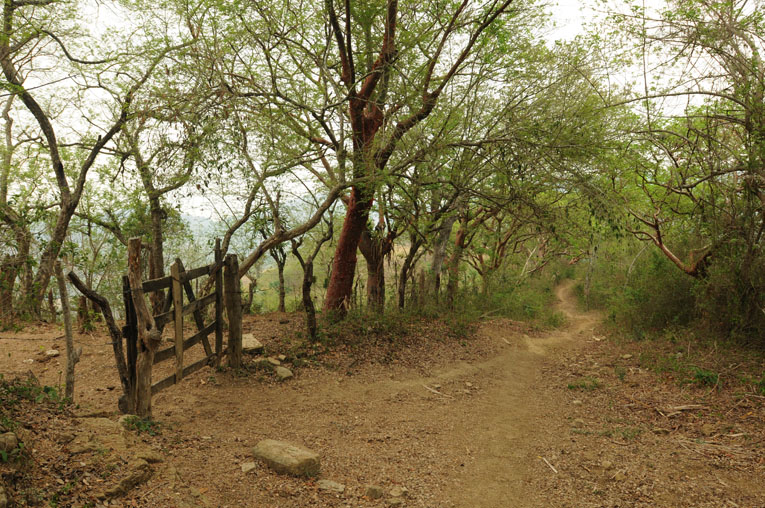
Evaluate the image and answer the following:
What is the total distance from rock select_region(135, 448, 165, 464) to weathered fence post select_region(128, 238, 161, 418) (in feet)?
2.94

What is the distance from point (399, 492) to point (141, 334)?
320 cm

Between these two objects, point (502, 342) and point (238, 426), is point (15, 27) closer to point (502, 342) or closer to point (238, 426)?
point (238, 426)

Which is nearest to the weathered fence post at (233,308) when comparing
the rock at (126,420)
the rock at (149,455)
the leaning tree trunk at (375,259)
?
the rock at (126,420)

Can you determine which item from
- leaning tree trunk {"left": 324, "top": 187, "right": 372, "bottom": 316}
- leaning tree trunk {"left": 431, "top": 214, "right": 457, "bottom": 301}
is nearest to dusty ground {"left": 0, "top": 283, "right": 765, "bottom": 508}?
leaning tree trunk {"left": 324, "top": 187, "right": 372, "bottom": 316}

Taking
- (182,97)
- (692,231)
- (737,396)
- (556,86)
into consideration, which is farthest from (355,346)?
(692,231)

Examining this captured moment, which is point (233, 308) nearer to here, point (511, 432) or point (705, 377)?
point (511, 432)

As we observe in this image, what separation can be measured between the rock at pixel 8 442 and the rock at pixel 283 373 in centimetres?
398

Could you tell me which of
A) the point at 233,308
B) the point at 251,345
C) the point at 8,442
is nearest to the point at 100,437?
the point at 8,442

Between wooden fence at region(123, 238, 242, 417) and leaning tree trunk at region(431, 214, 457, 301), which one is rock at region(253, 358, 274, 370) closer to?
wooden fence at region(123, 238, 242, 417)

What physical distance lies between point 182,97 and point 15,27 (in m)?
5.26

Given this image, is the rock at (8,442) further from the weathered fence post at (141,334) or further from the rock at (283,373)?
the rock at (283,373)

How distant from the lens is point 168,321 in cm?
546

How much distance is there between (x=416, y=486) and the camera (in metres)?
4.23

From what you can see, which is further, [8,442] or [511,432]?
[511,432]
